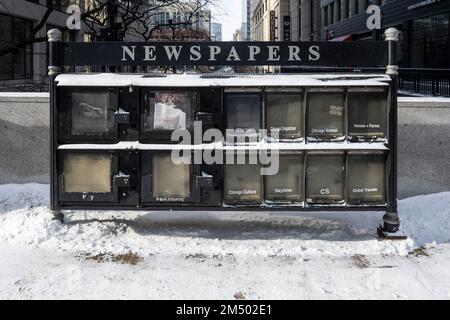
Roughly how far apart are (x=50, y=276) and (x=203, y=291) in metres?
1.41

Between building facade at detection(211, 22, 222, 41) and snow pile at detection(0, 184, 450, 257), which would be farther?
building facade at detection(211, 22, 222, 41)

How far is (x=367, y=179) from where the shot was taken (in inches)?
213

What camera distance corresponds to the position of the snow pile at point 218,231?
523 centimetres

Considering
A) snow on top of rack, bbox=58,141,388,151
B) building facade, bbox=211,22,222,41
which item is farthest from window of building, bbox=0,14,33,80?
snow on top of rack, bbox=58,141,388,151

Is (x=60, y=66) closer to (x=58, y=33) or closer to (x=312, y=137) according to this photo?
(x=58, y=33)

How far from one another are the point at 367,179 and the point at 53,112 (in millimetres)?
3378

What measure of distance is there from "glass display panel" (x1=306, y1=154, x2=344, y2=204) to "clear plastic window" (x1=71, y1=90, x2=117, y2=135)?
2.17 metres

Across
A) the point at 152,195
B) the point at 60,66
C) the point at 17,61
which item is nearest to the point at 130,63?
the point at 60,66

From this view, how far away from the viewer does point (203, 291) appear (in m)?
4.25

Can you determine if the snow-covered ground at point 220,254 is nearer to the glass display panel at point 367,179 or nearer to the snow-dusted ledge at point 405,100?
the glass display panel at point 367,179

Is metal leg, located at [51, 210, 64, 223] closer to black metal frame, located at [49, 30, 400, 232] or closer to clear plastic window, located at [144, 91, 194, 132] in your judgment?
black metal frame, located at [49, 30, 400, 232]

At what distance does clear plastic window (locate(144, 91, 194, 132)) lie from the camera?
5336 mm

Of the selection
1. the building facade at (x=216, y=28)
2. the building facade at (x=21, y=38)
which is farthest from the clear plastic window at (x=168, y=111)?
the building facade at (x=216, y=28)

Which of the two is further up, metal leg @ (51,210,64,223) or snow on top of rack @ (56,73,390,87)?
snow on top of rack @ (56,73,390,87)
